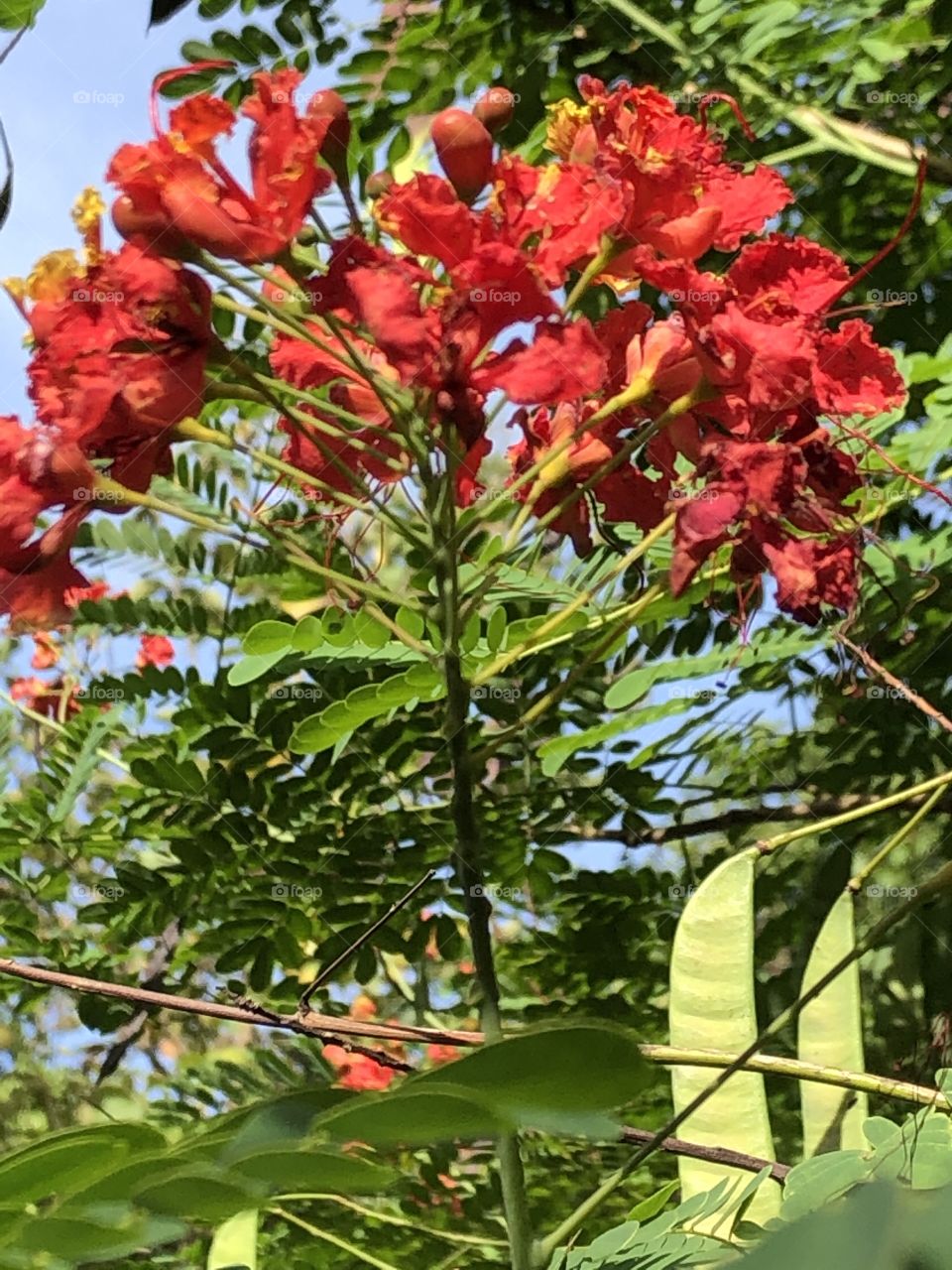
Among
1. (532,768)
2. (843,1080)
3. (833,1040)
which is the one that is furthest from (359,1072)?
(843,1080)

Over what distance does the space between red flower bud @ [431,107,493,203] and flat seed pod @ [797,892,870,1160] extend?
367 millimetres

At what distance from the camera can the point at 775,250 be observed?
0.50m

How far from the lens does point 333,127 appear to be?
0.49m

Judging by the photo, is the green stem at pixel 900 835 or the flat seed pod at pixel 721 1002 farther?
the flat seed pod at pixel 721 1002

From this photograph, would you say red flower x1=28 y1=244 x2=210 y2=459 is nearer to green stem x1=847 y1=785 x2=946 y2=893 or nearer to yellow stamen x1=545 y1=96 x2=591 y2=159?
yellow stamen x1=545 y1=96 x2=591 y2=159

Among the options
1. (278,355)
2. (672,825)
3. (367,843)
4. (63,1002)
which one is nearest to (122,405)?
(278,355)

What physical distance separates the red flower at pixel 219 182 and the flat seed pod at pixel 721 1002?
330 mm

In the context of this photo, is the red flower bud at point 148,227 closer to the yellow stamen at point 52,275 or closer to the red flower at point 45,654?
the yellow stamen at point 52,275

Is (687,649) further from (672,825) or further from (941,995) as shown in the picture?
(941,995)

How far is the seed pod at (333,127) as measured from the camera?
1.57 ft

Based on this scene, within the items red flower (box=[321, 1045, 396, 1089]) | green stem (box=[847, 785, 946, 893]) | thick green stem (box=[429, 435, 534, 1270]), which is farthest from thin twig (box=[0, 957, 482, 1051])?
red flower (box=[321, 1045, 396, 1089])

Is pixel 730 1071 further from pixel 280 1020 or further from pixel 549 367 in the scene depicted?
pixel 549 367

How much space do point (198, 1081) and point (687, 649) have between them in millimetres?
483

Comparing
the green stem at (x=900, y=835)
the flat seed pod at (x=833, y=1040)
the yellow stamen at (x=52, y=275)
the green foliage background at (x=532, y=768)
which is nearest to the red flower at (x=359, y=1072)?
the green foliage background at (x=532, y=768)
